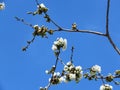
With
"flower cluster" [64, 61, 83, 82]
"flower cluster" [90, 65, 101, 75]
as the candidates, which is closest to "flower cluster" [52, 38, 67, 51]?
"flower cluster" [64, 61, 83, 82]

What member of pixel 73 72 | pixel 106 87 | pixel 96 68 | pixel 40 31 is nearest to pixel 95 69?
pixel 96 68

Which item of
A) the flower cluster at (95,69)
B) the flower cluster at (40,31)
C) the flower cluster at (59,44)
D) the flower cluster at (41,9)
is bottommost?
the flower cluster at (95,69)

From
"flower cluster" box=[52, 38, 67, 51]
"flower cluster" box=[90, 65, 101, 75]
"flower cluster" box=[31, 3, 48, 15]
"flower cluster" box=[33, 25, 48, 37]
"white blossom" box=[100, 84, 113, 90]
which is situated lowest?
"white blossom" box=[100, 84, 113, 90]

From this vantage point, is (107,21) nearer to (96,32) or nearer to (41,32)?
(96,32)

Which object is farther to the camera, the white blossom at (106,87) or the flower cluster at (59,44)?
the white blossom at (106,87)

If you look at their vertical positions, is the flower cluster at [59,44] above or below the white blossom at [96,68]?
above

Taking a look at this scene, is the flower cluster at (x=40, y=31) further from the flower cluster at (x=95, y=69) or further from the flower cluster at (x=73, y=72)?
the flower cluster at (x=95, y=69)

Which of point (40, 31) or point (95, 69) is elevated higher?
point (40, 31)

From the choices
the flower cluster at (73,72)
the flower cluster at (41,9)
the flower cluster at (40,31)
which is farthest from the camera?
the flower cluster at (41,9)

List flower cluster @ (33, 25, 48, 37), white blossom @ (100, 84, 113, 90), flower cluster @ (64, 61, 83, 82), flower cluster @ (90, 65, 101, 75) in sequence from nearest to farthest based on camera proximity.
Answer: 1. flower cluster @ (64, 61, 83, 82)
2. white blossom @ (100, 84, 113, 90)
3. flower cluster @ (90, 65, 101, 75)
4. flower cluster @ (33, 25, 48, 37)

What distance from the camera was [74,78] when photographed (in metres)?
14.3

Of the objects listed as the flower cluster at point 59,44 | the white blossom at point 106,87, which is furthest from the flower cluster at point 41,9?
the white blossom at point 106,87

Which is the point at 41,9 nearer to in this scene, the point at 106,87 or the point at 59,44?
the point at 59,44

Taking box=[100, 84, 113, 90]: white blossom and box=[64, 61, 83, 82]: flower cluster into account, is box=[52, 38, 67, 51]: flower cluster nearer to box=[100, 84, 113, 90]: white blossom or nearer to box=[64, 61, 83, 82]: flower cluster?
box=[64, 61, 83, 82]: flower cluster
